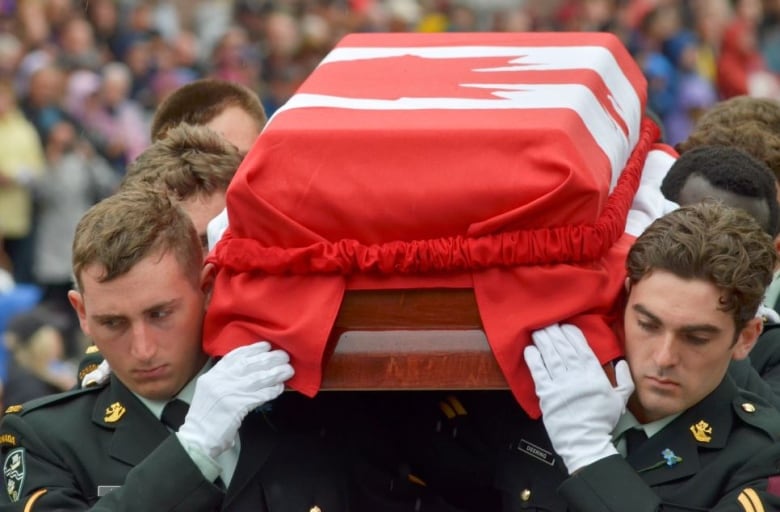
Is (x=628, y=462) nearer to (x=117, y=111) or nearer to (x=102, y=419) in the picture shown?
(x=102, y=419)

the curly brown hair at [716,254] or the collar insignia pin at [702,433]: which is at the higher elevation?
the curly brown hair at [716,254]

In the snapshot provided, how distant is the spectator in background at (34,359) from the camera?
8.84 metres

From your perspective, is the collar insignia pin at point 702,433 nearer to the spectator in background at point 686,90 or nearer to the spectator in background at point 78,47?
the spectator in background at point 78,47

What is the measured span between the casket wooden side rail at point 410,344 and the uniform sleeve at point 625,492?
0.96ft

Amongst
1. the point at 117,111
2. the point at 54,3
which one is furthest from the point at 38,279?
the point at 54,3

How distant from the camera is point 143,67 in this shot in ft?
45.1

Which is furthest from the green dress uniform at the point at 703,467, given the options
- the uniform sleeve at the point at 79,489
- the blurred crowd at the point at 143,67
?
the blurred crowd at the point at 143,67

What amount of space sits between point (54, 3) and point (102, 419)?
31.6 feet

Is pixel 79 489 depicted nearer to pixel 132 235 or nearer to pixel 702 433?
pixel 132 235

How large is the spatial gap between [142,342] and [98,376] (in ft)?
1.60

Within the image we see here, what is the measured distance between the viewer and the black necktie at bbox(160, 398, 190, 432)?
172 inches

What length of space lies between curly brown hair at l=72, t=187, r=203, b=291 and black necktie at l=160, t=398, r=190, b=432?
315 millimetres

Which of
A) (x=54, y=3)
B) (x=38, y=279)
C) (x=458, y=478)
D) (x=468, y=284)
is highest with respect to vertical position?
(x=468, y=284)

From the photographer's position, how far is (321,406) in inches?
177
